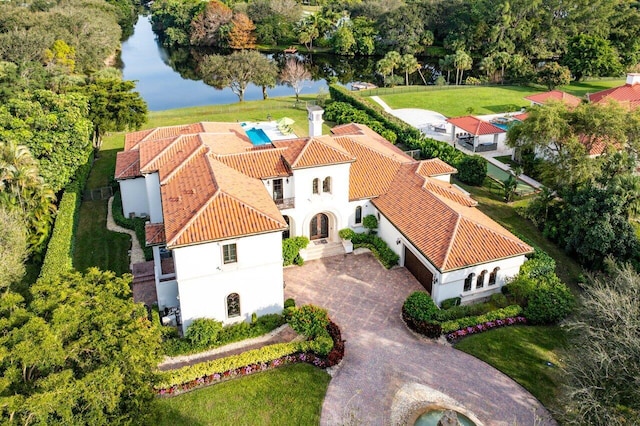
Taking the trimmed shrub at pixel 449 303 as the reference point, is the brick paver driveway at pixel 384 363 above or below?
below

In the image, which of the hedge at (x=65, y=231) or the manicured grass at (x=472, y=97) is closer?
the hedge at (x=65, y=231)

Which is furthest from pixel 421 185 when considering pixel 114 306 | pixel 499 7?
pixel 499 7

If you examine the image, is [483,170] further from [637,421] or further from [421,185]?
[637,421]

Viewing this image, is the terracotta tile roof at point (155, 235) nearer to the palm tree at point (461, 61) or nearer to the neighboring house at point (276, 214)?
the neighboring house at point (276, 214)

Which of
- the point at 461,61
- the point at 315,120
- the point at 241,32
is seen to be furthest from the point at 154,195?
the point at 241,32

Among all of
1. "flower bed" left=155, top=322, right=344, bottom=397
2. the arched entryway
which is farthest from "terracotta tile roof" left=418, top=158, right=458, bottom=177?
"flower bed" left=155, top=322, right=344, bottom=397

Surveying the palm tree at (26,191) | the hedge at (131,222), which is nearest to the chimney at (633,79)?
the hedge at (131,222)

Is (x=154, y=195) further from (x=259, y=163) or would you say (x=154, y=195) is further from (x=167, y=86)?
(x=167, y=86)

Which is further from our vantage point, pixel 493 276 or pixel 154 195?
pixel 154 195
